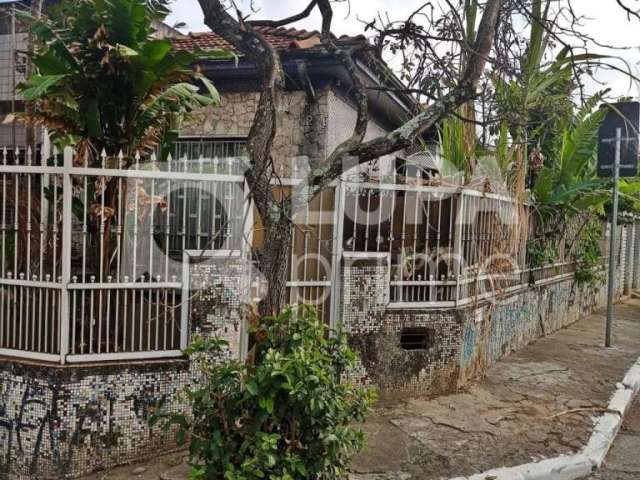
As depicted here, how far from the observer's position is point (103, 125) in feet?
15.5

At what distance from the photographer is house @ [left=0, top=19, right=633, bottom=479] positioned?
4.01 meters

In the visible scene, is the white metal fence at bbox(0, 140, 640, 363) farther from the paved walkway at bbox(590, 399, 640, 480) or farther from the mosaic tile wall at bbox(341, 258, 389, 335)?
the paved walkway at bbox(590, 399, 640, 480)

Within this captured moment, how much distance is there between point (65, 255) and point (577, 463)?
14.1ft

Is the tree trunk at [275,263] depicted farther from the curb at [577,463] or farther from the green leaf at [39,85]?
the green leaf at [39,85]

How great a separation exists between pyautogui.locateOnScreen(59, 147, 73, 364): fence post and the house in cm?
1

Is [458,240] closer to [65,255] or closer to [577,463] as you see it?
[577,463]

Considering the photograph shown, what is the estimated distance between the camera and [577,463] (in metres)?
4.39

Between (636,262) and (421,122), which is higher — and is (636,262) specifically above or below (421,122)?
below

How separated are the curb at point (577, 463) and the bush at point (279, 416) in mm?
1362

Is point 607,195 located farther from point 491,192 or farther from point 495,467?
point 495,467

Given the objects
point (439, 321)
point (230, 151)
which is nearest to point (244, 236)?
point (439, 321)

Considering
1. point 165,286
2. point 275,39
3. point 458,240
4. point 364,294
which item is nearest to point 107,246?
point 165,286

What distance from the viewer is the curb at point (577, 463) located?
4.10 meters

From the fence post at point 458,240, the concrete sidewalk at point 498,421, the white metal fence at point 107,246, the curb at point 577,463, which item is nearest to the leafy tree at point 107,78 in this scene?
the white metal fence at point 107,246
